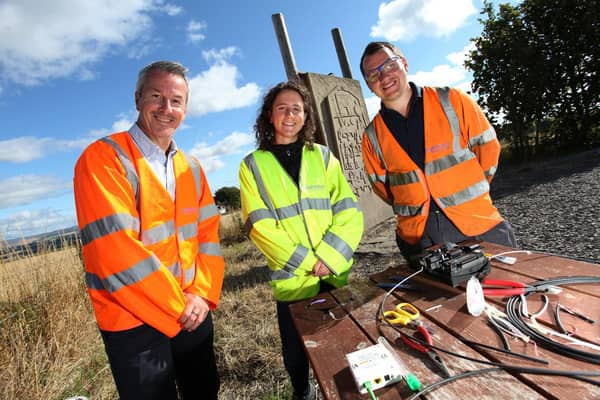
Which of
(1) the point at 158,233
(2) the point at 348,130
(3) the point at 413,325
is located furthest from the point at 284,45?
(3) the point at 413,325

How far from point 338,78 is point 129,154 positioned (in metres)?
5.90

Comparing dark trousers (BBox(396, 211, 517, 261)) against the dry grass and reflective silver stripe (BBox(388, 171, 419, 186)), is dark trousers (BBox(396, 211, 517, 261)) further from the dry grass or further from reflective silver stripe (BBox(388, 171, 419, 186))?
the dry grass

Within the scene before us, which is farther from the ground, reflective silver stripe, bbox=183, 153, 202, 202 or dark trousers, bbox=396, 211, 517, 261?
reflective silver stripe, bbox=183, 153, 202, 202

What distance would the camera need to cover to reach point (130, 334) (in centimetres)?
151

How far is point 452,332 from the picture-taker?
1101 millimetres

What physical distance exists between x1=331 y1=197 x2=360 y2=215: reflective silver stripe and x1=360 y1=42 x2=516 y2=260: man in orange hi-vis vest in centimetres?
36

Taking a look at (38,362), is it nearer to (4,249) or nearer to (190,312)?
(4,249)

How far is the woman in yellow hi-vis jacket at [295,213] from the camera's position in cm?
206

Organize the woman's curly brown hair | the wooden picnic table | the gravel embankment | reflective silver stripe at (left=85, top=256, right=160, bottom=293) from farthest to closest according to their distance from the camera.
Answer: the gravel embankment < the woman's curly brown hair < reflective silver stripe at (left=85, top=256, right=160, bottom=293) < the wooden picnic table

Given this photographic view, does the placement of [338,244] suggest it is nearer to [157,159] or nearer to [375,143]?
[375,143]

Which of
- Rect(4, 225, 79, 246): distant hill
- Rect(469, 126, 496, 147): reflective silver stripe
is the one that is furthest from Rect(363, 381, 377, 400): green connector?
Rect(4, 225, 79, 246): distant hill

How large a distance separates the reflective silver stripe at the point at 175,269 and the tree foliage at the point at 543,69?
13.4 m

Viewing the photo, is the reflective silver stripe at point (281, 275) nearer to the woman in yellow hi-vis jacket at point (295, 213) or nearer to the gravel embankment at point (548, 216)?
the woman in yellow hi-vis jacket at point (295, 213)

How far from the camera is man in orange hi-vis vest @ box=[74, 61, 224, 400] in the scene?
1.48m
